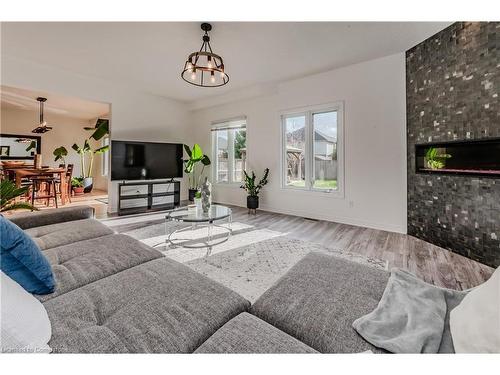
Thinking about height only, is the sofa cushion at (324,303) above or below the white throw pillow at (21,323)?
below

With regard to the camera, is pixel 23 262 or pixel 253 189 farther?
pixel 253 189

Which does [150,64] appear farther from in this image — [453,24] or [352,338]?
[352,338]

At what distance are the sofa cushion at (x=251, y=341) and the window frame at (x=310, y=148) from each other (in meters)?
3.65

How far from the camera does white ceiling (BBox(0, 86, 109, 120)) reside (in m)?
5.40

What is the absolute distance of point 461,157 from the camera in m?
2.84

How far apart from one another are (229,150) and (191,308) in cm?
517

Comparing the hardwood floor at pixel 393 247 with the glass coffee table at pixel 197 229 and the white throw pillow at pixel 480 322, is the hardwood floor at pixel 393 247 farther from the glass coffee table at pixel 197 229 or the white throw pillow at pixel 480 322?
the white throw pillow at pixel 480 322

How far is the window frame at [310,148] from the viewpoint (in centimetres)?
414

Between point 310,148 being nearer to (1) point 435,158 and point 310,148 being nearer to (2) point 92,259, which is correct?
(1) point 435,158

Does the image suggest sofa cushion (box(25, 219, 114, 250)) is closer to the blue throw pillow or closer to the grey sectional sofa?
the grey sectional sofa

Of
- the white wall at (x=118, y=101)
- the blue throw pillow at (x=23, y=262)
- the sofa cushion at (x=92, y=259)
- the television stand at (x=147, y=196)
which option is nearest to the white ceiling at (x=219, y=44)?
the white wall at (x=118, y=101)

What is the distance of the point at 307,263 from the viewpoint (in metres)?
1.48

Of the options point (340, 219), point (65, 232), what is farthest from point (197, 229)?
point (340, 219)
